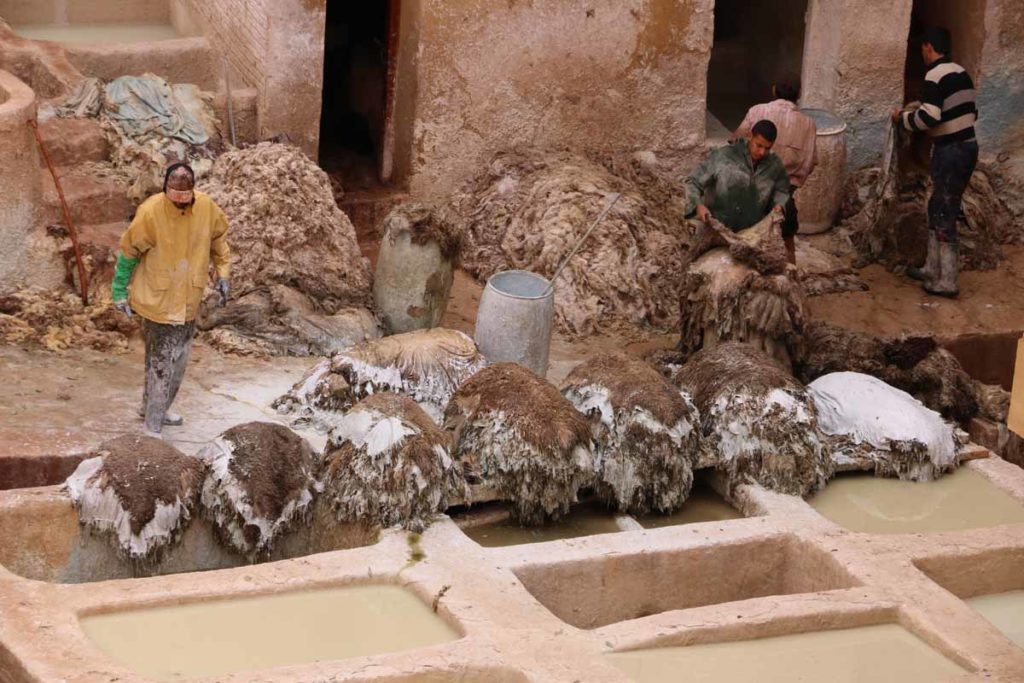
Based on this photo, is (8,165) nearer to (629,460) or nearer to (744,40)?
(629,460)

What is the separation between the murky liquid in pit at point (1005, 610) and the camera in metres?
9.21

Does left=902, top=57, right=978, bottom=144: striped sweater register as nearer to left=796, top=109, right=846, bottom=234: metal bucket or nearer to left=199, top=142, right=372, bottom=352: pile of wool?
left=796, top=109, right=846, bottom=234: metal bucket

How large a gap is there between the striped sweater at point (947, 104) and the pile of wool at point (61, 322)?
18.7 ft

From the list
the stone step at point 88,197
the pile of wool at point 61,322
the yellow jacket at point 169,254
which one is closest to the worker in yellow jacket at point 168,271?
the yellow jacket at point 169,254

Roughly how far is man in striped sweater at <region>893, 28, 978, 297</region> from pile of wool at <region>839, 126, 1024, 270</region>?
0.90ft

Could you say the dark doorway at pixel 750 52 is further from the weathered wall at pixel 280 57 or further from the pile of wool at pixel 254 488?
the pile of wool at pixel 254 488

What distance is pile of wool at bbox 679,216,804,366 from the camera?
445 inches

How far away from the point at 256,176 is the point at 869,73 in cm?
500

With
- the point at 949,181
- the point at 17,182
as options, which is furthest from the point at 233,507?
the point at 949,181

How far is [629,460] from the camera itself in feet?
32.1

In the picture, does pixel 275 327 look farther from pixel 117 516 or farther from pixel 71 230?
pixel 117 516

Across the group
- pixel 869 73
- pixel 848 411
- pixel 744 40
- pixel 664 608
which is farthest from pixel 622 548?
pixel 744 40

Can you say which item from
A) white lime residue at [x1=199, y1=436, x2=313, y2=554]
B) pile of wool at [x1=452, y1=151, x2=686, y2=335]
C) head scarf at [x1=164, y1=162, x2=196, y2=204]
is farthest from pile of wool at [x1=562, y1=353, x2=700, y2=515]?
head scarf at [x1=164, y1=162, x2=196, y2=204]

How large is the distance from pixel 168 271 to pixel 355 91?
504 centimetres
